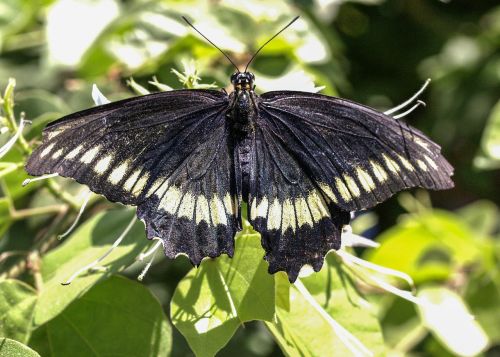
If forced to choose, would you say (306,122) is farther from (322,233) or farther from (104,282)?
(104,282)

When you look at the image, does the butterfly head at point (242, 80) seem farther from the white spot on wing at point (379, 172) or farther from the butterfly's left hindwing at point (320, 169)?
the white spot on wing at point (379, 172)

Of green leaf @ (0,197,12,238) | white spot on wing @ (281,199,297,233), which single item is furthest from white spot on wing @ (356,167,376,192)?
green leaf @ (0,197,12,238)

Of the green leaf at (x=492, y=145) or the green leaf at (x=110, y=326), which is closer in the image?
the green leaf at (x=110, y=326)

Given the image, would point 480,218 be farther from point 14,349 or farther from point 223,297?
point 14,349

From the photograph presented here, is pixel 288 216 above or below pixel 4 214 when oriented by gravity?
below

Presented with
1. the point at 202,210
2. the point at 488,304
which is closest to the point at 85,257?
the point at 202,210

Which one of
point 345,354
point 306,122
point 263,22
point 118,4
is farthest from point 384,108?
point 345,354

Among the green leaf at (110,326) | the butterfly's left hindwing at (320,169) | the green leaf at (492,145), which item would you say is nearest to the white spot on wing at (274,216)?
the butterfly's left hindwing at (320,169)
